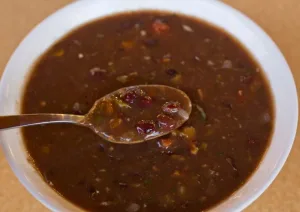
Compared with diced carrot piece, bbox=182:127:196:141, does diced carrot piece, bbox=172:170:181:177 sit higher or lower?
Result: lower

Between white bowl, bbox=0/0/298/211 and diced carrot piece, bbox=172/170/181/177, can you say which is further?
diced carrot piece, bbox=172/170/181/177

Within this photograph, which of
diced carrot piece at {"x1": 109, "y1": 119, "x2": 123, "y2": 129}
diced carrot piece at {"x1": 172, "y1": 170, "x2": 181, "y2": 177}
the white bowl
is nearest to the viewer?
the white bowl

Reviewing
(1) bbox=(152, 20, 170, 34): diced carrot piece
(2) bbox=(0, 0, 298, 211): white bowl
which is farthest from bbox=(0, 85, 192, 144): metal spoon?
(1) bbox=(152, 20, 170, 34): diced carrot piece

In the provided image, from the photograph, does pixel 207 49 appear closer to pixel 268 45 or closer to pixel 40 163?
pixel 268 45

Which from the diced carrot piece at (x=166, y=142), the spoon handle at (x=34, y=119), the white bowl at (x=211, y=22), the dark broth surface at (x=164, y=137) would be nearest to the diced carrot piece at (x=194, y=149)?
the dark broth surface at (x=164, y=137)

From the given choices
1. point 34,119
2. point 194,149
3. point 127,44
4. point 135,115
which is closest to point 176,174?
point 194,149

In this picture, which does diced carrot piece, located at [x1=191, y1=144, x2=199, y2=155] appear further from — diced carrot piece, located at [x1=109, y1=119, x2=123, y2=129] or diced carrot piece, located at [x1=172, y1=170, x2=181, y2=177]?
diced carrot piece, located at [x1=109, y1=119, x2=123, y2=129]
